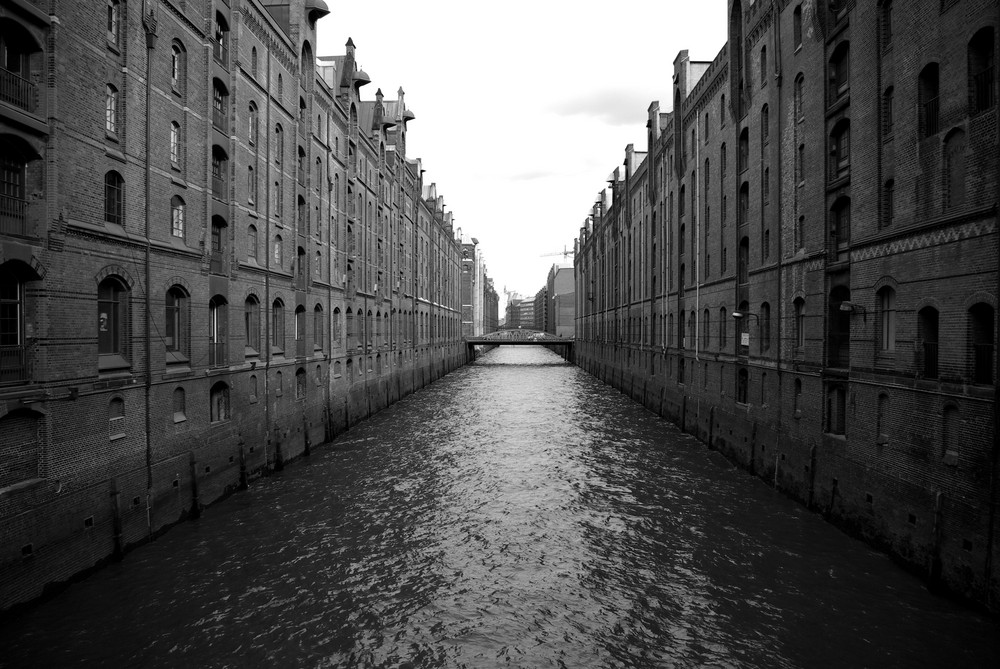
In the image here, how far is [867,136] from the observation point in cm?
1461

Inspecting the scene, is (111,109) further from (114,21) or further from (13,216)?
(13,216)

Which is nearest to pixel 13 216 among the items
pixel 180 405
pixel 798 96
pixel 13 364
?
pixel 13 364

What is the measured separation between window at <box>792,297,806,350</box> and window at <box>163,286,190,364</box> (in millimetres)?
18574

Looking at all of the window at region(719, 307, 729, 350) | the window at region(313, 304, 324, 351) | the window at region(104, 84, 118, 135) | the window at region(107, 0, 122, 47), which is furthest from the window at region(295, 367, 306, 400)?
the window at region(719, 307, 729, 350)

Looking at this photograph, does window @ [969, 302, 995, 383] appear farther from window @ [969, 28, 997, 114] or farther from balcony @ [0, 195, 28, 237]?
balcony @ [0, 195, 28, 237]

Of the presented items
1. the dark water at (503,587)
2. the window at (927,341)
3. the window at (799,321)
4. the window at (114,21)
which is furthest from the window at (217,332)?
the window at (927,341)

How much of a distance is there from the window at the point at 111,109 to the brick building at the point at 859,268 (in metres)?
18.0

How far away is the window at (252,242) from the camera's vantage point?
21128 millimetres

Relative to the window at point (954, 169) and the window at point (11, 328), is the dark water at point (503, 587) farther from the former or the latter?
the window at point (954, 169)

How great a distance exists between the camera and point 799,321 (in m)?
18.9

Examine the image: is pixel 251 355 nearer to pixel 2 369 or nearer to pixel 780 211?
pixel 2 369

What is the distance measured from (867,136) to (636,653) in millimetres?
13201

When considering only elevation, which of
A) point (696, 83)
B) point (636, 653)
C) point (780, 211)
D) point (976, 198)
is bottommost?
point (636, 653)

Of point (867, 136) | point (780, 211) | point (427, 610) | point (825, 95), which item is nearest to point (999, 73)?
point (867, 136)
